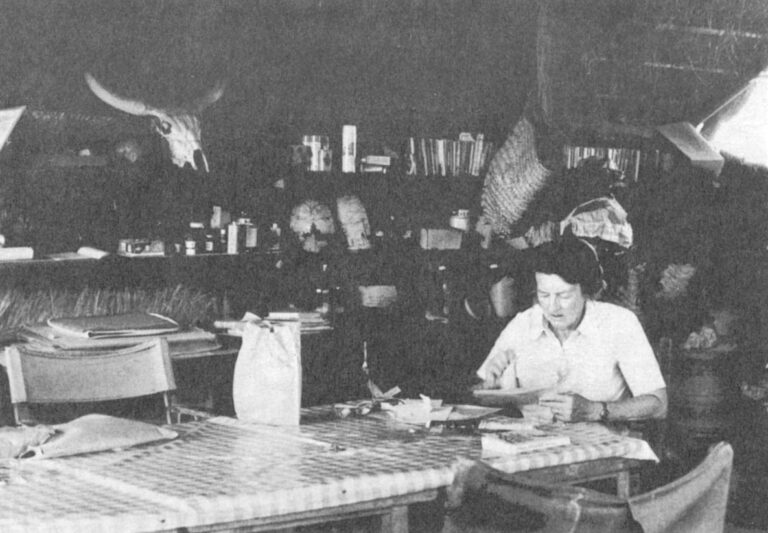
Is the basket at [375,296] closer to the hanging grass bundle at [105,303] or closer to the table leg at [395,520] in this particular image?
the hanging grass bundle at [105,303]

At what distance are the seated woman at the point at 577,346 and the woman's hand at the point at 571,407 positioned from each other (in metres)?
0.24

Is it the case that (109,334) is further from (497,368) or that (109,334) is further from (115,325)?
(497,368)

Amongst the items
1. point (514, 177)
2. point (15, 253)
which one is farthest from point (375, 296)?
point (15, 253)

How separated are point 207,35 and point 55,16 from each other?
2.46 ft

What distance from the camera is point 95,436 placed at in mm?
2795

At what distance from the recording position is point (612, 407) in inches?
133

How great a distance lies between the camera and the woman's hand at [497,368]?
12.5 feet

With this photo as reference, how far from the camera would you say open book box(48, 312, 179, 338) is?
14.3 feet

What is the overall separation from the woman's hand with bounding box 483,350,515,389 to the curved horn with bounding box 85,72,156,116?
2.00 meters

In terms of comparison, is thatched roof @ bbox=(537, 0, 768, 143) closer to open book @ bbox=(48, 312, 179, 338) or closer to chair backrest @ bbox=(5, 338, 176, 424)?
open book @ bbox=(48, 312, 179, 338)

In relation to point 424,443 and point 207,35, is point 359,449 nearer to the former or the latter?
point 424,443

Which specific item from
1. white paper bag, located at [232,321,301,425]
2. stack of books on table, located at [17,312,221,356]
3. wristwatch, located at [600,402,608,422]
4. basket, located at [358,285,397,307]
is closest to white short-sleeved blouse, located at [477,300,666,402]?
wristwatch, located at [600,402,608,422]

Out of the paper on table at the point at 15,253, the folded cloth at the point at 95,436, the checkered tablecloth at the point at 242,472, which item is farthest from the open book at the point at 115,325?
the folded cloth at the point at 95,436

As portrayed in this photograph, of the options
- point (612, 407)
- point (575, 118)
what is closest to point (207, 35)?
point (575, 118)
